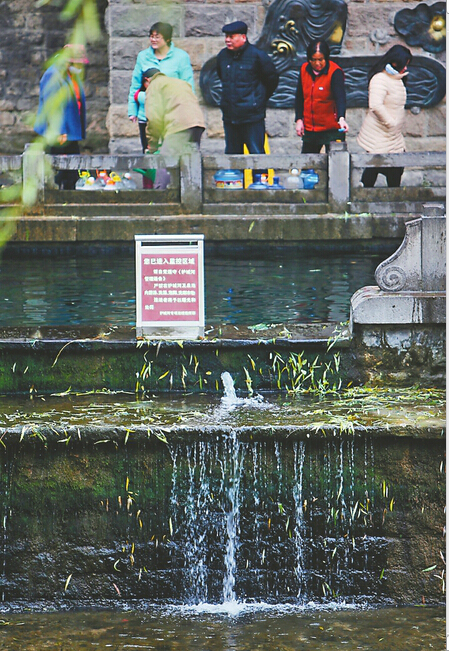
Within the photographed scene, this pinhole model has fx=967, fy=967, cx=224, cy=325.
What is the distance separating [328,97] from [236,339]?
22.8 ft

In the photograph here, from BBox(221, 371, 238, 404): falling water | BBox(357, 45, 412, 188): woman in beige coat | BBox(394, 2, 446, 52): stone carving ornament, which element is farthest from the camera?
BBox(394, 2, 446, 52): stone carving ornament

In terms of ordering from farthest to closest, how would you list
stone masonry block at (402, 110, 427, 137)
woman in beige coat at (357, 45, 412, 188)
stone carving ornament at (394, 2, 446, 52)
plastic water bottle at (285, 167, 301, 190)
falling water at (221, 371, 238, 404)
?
stone masonry block at (402, 110, 427, 137)
stone carving ornament at (394, 2, 446, 52)
plastic water bottle at (285, 167, 301, 190)
woman in beige coat at (357, 45, 412, 188)
falling water at (221, 371, 238, 404)

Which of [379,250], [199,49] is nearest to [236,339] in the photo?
[379,250]

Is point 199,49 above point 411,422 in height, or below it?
above

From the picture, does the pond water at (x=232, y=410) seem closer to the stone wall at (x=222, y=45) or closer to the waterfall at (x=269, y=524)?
the waterfall at (x=269, y=524)

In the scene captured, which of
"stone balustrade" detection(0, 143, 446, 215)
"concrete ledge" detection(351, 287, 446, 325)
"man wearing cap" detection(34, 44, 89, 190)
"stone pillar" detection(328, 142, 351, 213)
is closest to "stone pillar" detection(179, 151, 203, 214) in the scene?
"stone balustrade" detection(0, 143, 446, 215)

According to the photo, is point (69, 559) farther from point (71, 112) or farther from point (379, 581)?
point (71, 112)

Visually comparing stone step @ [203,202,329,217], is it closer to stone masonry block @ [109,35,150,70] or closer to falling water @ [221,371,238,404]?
stone masonry block @ [109,35,150,70]

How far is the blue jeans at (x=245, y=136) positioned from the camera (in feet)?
38.2

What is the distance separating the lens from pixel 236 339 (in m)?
Result: 5.07

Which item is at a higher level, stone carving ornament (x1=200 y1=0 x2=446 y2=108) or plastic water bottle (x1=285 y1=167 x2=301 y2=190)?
stone carving ornament (x1=200 y1=0 x2=446 y2=108)

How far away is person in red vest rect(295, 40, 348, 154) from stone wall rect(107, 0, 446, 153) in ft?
9.42

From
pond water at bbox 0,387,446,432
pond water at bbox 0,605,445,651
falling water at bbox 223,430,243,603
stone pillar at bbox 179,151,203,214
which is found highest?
stone pillar at bbox 179,151,203,214

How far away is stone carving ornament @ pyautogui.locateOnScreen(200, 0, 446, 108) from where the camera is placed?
1407 centimetres
